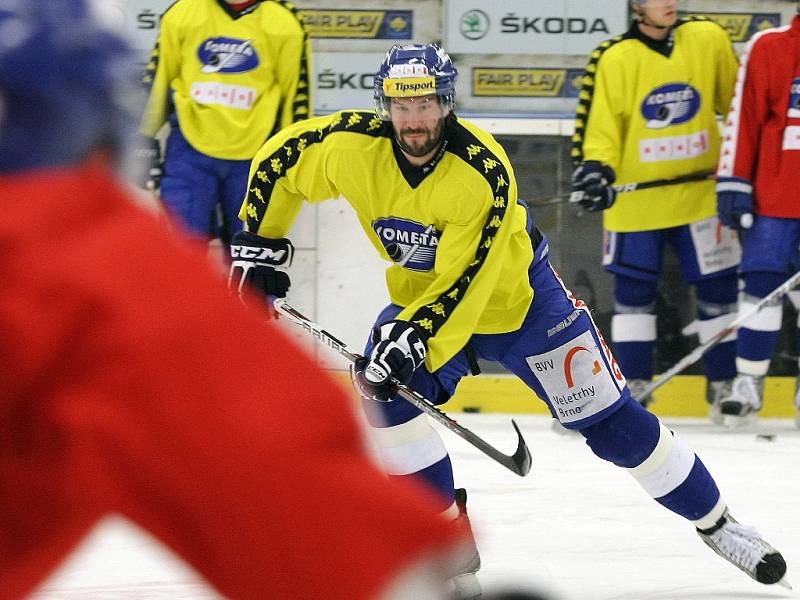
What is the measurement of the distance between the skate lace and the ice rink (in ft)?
0.20

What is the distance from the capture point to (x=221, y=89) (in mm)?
4609

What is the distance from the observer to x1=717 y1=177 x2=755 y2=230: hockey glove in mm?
4504

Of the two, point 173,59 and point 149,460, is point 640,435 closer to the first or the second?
point 149,460

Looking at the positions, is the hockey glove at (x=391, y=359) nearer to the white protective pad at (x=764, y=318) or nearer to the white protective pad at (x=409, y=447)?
the white protective pad at (x=409, y=447)

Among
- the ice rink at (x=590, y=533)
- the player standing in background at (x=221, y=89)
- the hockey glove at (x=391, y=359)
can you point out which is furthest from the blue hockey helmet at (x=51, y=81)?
the player standing in background at (x=221, y=89)

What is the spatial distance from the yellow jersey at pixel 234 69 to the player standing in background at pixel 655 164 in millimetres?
869

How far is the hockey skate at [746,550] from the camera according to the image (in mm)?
2568

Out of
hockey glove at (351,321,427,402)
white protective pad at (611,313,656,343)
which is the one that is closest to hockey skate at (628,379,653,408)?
white protective pad at (611,313,656,343)

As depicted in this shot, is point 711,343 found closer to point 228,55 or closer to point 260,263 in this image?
point 228,55

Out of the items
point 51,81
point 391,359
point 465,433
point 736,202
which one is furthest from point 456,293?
point 736,202

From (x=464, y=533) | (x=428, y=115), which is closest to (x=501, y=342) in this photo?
(x=428, y=115)

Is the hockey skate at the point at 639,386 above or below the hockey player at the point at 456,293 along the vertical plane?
below

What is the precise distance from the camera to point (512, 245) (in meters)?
2.66

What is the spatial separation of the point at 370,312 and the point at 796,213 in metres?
1.32
